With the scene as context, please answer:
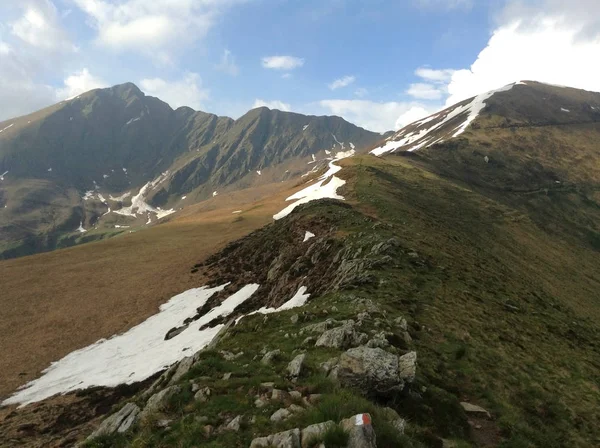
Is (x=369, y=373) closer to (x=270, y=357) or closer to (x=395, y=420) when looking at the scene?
(x=395, y=420)

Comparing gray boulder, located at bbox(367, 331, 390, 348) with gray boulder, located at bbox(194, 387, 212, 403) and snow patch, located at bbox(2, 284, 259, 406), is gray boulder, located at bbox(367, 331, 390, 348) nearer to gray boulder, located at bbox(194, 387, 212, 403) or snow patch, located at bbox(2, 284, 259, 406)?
gray boulder, located at bbox(194, 387, 212, 403)

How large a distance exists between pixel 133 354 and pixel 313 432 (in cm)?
2974

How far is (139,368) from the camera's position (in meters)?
29.4

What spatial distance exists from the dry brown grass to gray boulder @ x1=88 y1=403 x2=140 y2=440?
24.3 metres

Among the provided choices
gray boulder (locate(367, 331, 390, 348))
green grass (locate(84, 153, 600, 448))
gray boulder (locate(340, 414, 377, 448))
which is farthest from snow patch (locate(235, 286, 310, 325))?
gray boulder (locate(340, 414, 377, 448))

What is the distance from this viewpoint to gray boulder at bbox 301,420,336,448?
8.35 metres

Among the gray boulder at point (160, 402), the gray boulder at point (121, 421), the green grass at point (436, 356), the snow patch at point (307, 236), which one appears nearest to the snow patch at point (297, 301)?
the green grass at point (436, 356)

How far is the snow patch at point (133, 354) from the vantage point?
28695 millimetres

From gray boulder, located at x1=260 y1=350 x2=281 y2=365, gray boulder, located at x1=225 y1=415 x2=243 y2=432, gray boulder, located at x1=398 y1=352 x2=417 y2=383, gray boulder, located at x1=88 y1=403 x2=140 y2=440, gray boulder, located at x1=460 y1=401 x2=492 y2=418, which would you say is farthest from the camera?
gray boulder, located at x1=260 y1=350 x2=281 y2=365

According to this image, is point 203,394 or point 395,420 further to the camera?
point 203,394

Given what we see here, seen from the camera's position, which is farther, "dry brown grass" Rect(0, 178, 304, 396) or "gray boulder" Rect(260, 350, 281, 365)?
"dry brown grass" Rect(0, 178, 304, 396)

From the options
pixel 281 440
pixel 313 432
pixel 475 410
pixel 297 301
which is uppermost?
pixel 313 432

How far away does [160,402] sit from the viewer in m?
11.7

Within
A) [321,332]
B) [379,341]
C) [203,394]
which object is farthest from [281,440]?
[321,332]
